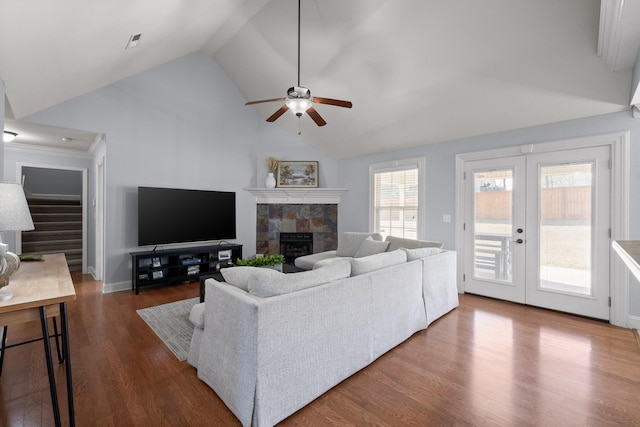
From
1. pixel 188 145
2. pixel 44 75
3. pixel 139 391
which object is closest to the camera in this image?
pixel 139 391

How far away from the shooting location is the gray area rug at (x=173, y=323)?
2697mm

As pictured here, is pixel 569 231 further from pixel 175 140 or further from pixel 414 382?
pixel 175 140

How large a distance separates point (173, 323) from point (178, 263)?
1799 mm

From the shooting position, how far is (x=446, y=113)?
4.16 metres

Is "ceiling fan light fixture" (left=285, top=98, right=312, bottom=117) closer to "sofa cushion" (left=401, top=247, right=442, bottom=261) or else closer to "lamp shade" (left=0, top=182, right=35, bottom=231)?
"sofa cushion" (left=401, top=247, right=442, bottom=261)

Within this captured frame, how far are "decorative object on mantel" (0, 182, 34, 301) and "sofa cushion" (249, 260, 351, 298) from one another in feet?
4.05

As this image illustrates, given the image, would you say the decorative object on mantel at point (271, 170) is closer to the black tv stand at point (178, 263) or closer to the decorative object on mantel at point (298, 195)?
the decorative object on mantel at point (298, 195)

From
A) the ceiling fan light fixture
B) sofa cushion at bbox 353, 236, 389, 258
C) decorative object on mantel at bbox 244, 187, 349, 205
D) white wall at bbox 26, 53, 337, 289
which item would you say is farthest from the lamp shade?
decorative object on mantel at bbox 244, 187, 349, 205

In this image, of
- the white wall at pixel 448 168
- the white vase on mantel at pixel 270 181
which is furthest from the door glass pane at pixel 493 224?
the white vase on mantel at pixel 270 181

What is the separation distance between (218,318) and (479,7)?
3.56m

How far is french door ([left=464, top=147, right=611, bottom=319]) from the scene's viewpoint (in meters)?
3.40

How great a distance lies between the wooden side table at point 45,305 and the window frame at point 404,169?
15.0 feet

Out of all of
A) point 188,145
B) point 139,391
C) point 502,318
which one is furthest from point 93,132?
point 502,318

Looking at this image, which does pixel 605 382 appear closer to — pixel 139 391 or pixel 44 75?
pixel 139 391
